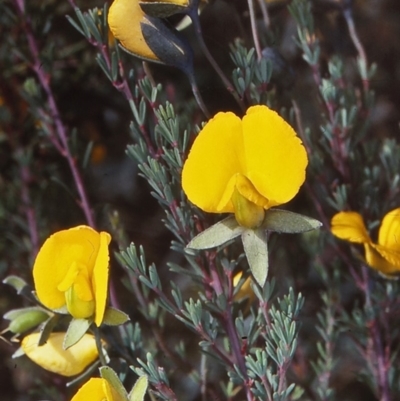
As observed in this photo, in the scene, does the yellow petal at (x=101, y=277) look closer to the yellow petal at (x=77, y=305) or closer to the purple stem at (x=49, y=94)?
the yellow petal at (x=77, y=305)

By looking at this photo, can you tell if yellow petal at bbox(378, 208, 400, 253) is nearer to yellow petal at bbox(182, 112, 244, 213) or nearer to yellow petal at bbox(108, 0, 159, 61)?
yellow petal at bbox(182, 112, 244, 213)

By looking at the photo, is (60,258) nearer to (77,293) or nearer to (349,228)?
(77,293)

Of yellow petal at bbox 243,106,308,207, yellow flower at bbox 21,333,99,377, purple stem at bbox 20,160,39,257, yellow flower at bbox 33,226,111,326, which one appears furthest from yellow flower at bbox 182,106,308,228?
purple stem at bbox 20,160,39,257

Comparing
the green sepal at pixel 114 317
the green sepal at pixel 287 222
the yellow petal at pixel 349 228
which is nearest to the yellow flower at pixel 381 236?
the yellow petal at pixel 349 228

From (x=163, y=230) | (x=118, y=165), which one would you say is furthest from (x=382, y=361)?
(x=118, y=165)

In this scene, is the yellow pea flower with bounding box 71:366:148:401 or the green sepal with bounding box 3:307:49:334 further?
the green sepal with bounding box 3:307:49:334

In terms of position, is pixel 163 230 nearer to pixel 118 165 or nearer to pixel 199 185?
pixel 118 165
